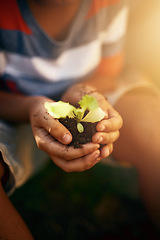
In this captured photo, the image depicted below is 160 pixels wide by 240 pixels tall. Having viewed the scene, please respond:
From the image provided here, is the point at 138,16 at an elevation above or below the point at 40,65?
above

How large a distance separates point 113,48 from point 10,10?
0.56 m

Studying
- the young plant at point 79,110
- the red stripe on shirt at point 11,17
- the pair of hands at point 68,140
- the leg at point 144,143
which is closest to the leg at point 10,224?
the pair of hands at point 68,140

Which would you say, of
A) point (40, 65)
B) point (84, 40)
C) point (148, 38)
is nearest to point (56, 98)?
Result: point (40, 65)

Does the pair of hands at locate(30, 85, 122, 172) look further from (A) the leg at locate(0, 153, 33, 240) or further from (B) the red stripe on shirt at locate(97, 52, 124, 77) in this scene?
(B) the red stripe on shirt at locate(97, 52, 124, 77)

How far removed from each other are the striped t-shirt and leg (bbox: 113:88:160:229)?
0.31 meters

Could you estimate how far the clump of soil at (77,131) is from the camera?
2.10 ft

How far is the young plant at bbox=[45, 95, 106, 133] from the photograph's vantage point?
60 centimetres

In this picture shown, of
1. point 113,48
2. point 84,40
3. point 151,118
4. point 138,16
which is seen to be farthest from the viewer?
point 138,16

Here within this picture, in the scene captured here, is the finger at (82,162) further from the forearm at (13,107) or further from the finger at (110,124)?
the forearm at (13,107)

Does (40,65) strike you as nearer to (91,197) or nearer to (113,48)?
(113,48)

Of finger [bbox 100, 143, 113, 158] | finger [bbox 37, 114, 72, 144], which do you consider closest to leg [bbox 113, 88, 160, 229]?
finger [bbox 100, 143, 113, 158]

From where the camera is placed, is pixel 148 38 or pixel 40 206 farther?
pixel 148 38

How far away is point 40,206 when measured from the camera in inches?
41.6

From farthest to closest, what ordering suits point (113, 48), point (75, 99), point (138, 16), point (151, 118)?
point (138, 16), point (113, 48), point (151, 118), point (75, 99)
